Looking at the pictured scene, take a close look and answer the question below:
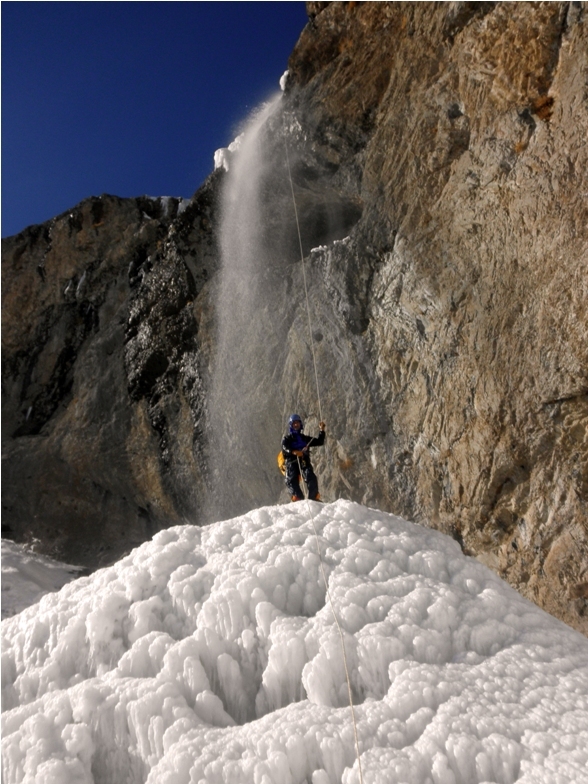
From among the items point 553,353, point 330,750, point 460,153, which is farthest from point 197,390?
point 330,750

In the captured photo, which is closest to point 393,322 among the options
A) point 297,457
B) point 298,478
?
point 297,457

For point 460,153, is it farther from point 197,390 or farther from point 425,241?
point 197,390

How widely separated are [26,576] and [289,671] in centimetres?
964

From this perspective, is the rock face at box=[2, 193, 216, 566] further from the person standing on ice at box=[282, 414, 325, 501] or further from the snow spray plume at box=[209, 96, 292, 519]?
the person standing on ice at box=[282, 414, 325, 501]

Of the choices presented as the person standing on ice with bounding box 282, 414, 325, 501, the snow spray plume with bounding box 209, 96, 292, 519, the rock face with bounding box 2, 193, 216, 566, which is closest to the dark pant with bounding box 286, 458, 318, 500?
the person standing on ice with bounding box 282, 414, 325, 501

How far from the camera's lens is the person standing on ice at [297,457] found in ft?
24.1

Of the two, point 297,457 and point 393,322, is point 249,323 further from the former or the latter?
point 297,457

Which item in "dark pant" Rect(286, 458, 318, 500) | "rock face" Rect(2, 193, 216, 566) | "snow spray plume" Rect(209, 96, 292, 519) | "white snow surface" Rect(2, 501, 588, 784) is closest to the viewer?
"white snow surface" Rect(2, 501, 588, 784)

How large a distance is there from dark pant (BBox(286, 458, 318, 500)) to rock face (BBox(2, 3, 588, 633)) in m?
1.60

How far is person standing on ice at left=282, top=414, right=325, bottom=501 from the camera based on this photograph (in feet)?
24.1

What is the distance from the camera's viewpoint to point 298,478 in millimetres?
7441

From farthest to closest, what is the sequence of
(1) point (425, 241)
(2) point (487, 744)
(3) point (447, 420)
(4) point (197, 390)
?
(4) point (197, 390), (1) point (425, 241), (3) point (447, 420), (2) point (487, 744)

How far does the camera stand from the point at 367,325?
9.27 m

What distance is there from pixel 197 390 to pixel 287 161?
498 centimetres
